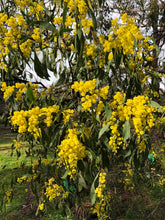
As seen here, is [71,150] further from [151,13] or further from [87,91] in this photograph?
[151,13]

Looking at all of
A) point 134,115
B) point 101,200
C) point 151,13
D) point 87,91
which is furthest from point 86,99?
point 151,13

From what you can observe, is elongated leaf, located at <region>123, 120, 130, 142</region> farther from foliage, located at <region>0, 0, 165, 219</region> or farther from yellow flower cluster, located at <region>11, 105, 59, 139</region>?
yellow flower cluster, located at <region>11, 105, 59, 139</region>

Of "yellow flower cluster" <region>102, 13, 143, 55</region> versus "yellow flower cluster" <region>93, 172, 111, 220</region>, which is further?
"yellow flower cluster" <region>93, 172, 111, 220</region>

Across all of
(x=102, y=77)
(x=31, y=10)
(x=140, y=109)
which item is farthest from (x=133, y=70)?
(x=31, y=10)

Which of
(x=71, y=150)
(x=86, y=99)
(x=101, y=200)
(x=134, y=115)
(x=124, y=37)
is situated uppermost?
(x=124, y=37)

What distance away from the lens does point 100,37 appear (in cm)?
183

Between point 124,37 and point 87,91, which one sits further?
point 124,37

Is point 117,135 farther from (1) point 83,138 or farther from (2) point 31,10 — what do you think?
(2) point 31,10

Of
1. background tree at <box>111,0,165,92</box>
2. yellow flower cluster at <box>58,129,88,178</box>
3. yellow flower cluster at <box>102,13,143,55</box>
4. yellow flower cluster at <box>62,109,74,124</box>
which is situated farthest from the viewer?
background tree at <box>111,0,165,92</box>

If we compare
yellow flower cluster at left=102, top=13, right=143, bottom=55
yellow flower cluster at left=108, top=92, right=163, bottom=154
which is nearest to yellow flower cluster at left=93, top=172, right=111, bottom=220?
yellow flower cluster at left=108, top=92, right=163, bottom=154

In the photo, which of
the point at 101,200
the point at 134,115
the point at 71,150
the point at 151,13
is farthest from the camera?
the point at 151,13

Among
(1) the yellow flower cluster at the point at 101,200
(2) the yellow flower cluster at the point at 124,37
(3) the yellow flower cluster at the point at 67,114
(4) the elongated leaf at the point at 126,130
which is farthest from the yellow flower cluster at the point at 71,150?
(2) the yellow flower cluster at the point at 124,37

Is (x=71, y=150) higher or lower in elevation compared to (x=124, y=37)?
lower

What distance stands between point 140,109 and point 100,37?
0.74 meters
